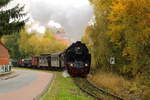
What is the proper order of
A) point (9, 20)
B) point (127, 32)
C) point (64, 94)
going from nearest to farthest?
1. point (64, 94)
2. point (127, 32)
3. point (9, 20)

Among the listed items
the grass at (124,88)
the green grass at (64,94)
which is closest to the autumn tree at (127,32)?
the grass at (124,88)

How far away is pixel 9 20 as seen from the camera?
35469mm

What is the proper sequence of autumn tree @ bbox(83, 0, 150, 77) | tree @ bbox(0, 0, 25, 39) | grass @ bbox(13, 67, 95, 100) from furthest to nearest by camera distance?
tree @ bbox(0, 0, 25, 39), autumn tree @ bbox(83, 0, 150, 77), grass @ bbox(13, 67, 95, 100)

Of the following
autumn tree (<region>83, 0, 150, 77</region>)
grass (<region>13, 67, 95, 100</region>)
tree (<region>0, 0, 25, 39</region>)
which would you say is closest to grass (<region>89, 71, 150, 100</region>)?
autumn tree (<region>83, 0, 150, 77</region>)

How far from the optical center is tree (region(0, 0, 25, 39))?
34469 millimetres

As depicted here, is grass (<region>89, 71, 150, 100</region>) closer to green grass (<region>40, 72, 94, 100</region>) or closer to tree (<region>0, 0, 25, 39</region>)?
green grass (<region>40, 72, 94, 100</region>)

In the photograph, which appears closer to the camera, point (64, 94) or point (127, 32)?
point (64, 94)

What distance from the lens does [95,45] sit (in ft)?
132

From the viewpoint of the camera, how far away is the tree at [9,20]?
113ft

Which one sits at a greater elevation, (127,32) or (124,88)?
(127,32)

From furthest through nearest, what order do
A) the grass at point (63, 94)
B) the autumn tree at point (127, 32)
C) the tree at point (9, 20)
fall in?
the tree at point (9, 20)
the autumn tree at point (127, 32)
the grass at point (63, 94)

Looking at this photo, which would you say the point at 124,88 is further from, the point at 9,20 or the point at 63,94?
the point at 9,20

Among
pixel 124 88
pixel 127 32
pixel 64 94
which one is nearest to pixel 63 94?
pixel 64 94

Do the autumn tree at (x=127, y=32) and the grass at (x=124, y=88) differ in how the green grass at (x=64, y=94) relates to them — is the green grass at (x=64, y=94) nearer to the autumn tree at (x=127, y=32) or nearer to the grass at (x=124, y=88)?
the grass at (x=124, y=88)
